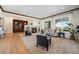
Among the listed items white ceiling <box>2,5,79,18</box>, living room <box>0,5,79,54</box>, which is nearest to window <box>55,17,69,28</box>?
living room <box>0,5,79,54</box>

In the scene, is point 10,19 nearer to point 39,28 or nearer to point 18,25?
point 18,25

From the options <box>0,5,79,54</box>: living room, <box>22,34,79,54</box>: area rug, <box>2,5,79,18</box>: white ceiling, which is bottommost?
<box>22,34,79,54</box>: area rug

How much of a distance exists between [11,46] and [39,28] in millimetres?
1015

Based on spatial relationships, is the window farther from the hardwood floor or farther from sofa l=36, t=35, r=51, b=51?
the hardwood floor

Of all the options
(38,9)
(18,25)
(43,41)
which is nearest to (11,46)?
(18,25)

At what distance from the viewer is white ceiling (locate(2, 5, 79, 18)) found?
2.51 meters

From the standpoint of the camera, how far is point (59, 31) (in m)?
2.68

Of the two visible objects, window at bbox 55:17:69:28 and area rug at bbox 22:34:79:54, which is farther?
window at bbox 55:17:69:28

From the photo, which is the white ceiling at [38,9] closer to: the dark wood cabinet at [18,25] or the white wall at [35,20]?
the white wall at [35,20]

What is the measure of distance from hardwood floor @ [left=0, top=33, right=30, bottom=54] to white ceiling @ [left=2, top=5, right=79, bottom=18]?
0.81 meters
